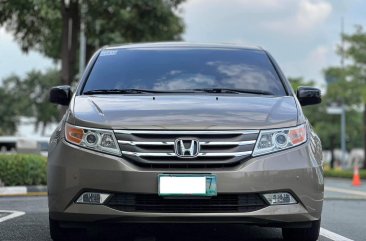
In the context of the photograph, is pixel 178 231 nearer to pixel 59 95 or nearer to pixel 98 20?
pixel 59 95

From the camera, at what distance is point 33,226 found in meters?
6.13

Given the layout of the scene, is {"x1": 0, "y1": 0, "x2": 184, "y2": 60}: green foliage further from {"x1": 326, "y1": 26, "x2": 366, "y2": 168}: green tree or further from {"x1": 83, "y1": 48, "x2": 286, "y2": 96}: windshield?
{"x1": 326, "y1": 26, "x2": 366, "y2": 168}: green tree

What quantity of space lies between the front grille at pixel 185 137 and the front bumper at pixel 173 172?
0.17 ft

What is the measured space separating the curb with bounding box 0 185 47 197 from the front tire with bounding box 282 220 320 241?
690 centimetres

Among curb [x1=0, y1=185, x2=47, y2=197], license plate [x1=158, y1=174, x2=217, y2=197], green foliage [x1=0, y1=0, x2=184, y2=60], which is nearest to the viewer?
license plate [x1=158, y1=174, x2=217, y2=197]

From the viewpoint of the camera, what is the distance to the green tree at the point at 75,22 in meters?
13.7

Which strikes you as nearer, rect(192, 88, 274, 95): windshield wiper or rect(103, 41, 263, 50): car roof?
rect(192, 88, 274, 95): windshield wiper

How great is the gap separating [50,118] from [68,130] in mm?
48732

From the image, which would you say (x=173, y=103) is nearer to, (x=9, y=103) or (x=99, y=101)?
(x=99, y=101)

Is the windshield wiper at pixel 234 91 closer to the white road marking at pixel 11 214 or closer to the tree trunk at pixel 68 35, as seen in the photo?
the white road marking at pixel 11 214

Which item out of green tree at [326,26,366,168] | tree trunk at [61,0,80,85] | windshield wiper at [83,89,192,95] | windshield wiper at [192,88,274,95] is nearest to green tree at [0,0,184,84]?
tree trunk at [61,0,80,85]

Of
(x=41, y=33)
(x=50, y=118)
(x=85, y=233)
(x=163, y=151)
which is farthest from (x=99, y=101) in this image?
(x=50, y=118)

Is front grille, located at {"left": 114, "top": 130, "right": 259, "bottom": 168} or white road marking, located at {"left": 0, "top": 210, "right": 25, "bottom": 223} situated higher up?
front grille, located at {"left": 114, "top": 130, "right": 259, "bottom": 168}

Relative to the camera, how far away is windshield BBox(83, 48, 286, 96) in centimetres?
528
